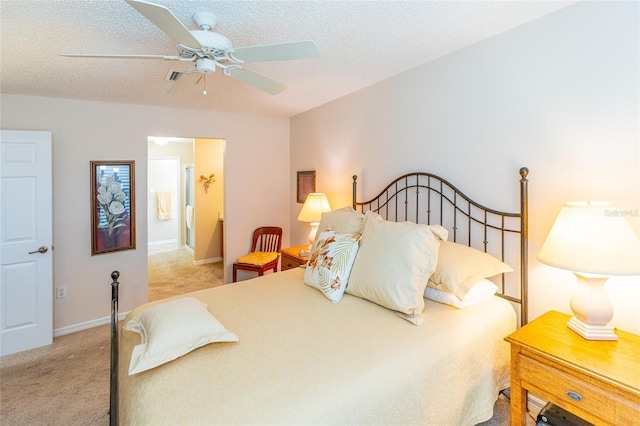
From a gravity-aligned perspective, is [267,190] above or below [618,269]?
above

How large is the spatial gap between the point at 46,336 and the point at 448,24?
419cm

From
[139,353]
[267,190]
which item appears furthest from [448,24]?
[267,190]

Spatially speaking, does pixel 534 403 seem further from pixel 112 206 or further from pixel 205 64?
pixel 112 206

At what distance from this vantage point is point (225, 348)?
147cm

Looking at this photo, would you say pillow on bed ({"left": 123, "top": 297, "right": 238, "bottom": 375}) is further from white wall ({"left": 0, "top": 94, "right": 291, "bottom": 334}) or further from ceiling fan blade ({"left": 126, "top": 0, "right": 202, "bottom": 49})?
white wall ({"left": 0, "top": 94, "right": 291, "bottom": 334})

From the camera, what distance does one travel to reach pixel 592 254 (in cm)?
142

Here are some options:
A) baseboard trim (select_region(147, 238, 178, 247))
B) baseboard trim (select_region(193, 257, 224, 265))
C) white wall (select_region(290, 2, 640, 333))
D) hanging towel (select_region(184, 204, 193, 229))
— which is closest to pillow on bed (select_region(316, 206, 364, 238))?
white wall (select_region(290, 2, 640, 333))

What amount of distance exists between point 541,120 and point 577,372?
134cm

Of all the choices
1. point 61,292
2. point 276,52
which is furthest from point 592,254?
point 61,292

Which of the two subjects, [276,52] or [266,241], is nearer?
[276,52]

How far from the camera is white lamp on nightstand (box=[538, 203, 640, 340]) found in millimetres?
1382

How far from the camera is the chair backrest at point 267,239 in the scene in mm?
4383

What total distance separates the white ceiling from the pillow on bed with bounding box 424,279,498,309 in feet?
5.08

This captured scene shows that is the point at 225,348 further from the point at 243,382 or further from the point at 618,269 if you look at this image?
the point at 618,269
